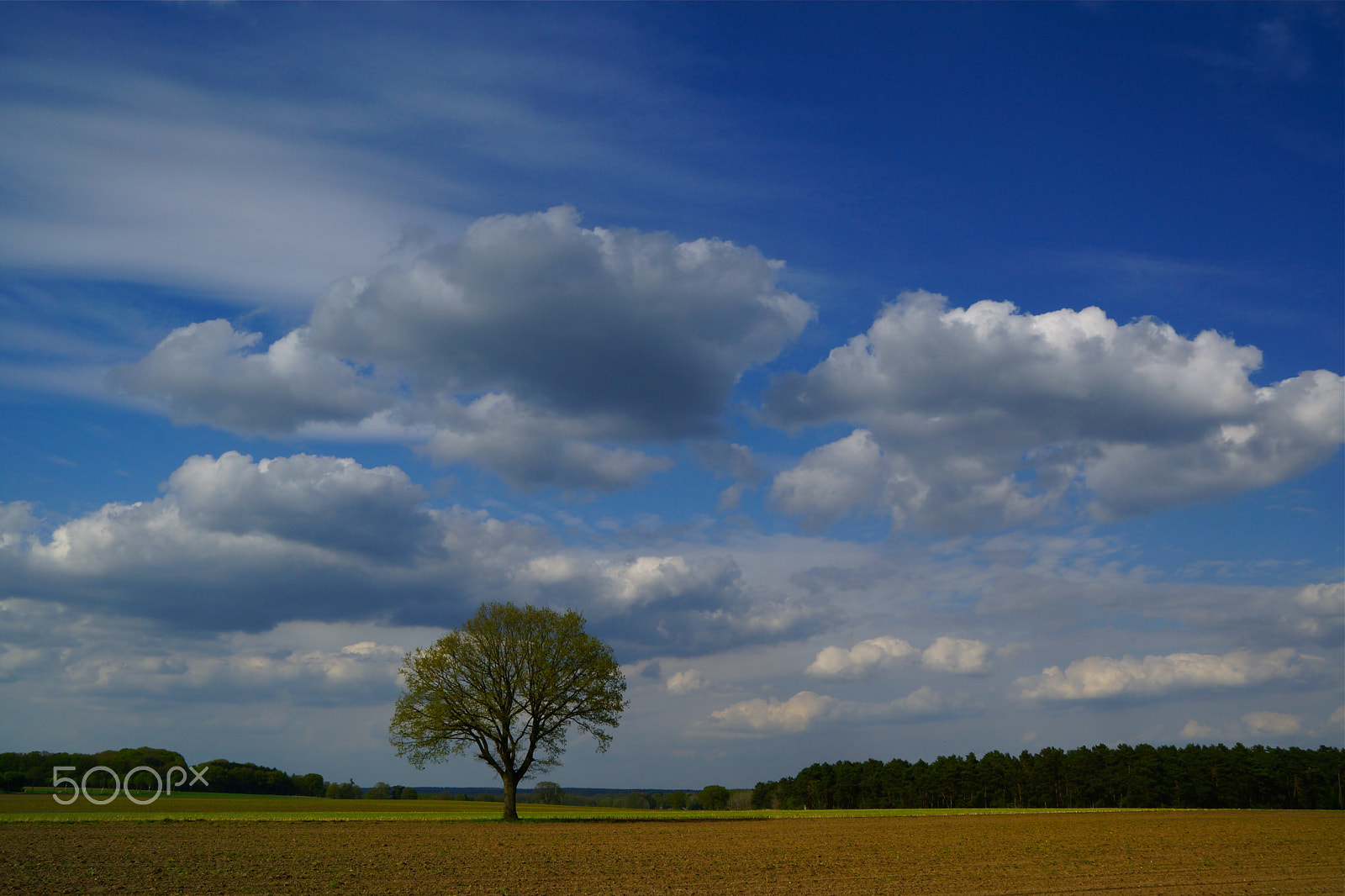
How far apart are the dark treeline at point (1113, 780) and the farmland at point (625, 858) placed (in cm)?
8491

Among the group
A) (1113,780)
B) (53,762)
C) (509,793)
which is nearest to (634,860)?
(509,793)

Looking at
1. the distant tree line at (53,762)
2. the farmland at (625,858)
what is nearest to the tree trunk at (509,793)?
the farmland at (625,858)

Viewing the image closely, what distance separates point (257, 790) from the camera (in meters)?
115

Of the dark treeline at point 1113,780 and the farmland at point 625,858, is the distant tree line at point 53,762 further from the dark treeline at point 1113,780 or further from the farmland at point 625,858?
the dark treeline at point 1113,780

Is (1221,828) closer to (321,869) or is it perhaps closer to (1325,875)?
(1325,875)

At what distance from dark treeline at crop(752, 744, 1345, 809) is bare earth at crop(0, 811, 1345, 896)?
292ft

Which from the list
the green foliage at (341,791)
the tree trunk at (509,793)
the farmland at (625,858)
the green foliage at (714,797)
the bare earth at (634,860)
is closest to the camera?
the bare earth at (634,860)

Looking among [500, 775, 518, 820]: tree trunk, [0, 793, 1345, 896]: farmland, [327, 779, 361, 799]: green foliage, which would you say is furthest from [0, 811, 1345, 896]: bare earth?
[327, 779, 361, 799]: green foliage

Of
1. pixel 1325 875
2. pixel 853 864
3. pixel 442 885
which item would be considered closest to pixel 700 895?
pixel 442 885

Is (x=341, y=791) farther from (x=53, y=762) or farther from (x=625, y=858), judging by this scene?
(x=625, y=858)

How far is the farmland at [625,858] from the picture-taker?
23984 mm

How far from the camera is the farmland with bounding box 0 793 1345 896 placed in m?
24.0

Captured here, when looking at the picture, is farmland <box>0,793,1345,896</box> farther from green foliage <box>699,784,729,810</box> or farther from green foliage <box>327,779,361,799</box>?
green foliage <box>699,784,729,810</box>

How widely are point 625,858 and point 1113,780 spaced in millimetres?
124921
